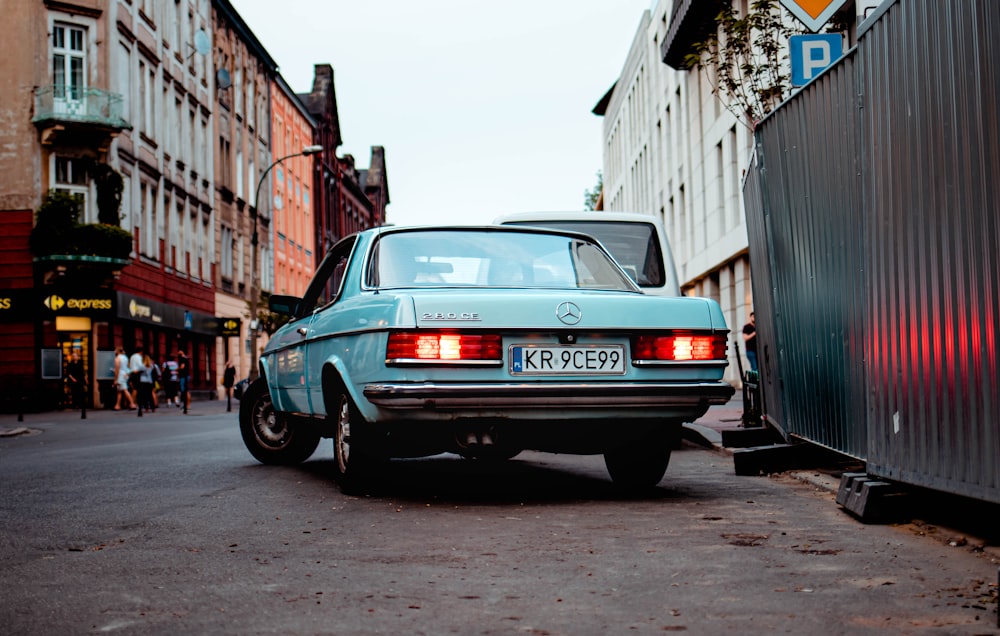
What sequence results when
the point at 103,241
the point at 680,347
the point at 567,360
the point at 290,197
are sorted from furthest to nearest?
the point at 290,197
the point at 103,241
the point at 680,347
the point at 567,360

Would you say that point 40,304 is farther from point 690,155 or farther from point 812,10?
point 812,10

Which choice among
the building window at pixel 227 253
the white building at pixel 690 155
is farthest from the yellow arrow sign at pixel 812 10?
the building window at pixel 227 253

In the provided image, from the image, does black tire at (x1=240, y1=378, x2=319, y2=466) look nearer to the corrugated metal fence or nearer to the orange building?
the corrugated metal fence

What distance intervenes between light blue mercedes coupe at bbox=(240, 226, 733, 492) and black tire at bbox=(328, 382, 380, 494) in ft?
0.04

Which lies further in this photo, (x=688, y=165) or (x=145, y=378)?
(x=688, y=165)

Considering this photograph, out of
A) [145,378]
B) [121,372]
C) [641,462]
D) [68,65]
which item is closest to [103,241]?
[121,372]

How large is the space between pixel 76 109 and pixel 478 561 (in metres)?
30.4

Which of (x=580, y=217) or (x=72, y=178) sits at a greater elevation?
(x=72, y=178)

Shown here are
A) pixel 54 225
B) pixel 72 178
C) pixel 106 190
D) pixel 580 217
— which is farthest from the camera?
pixel 106 190

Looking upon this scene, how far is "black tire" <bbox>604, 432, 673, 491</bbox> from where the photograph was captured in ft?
25.0

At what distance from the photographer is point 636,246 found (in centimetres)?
1289

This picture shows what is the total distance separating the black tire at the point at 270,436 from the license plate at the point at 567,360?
163 inches

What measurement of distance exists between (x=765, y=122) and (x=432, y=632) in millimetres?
6028

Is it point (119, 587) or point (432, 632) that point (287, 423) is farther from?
point (432, 632)
